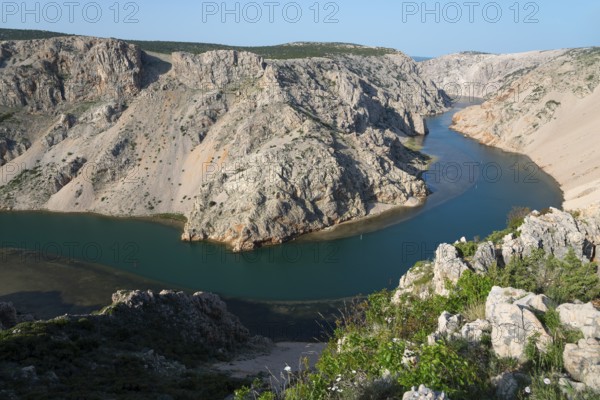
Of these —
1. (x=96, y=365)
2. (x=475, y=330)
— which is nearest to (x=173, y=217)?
(x=96, y=365)

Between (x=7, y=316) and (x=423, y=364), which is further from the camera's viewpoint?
(x=7, y=316)

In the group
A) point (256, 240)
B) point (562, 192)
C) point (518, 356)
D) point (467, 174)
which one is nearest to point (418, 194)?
point (467, 174)

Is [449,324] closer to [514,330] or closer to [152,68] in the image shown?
[514,330]

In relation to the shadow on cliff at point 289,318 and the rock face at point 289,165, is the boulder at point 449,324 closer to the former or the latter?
the shadow on cliff at point 289,318

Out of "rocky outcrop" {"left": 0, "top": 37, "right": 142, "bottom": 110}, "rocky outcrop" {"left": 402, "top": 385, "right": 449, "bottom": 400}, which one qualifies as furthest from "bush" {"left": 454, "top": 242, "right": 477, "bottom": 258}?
"rocky outcrop" {"left": 0, "top": 37, "right": 142, "bottom": 110}

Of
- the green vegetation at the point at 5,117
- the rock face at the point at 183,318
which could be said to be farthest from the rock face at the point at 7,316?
the green vegetation at the point at 5,117

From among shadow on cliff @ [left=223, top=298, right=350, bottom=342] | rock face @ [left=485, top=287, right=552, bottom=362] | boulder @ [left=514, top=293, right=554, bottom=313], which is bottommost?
shadow on cliff @ [left=223, top=298, right=350, bottom=342]

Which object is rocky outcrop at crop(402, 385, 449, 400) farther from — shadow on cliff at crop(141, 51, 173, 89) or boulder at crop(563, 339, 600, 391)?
shadow on cliff at crop(141, 51, 173, 89)
